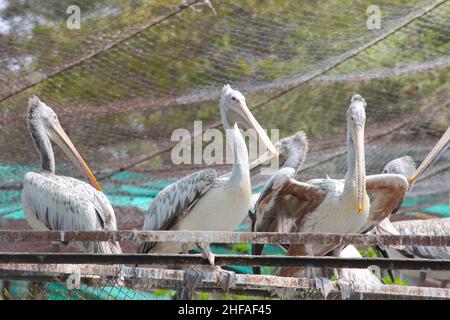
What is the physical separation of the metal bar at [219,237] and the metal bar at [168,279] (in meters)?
0.48

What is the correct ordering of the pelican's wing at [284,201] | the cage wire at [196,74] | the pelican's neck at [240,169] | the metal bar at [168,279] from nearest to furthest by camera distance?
the metal bar at [168,279] → the pelican's neck at [240,169] → the pelican's wing at [284,201] → the cage wire at [196,74]

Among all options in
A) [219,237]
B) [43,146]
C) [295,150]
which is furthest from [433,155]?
[219,237]

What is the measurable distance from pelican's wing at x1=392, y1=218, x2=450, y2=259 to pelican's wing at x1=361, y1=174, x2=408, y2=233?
51.0 inches

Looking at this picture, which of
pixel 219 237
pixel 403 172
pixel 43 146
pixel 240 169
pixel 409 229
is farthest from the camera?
pixel 409 229

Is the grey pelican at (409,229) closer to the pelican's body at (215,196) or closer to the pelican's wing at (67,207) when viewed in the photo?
the pelican's body at (215,196)

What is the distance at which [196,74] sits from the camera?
8.35m

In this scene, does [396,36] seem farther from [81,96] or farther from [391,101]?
[81,96]

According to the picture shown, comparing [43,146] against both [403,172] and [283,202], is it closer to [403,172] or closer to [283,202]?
[283,202]

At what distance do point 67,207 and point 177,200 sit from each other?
0.80 metres

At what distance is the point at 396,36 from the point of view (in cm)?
863

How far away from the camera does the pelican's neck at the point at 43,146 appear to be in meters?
7.55

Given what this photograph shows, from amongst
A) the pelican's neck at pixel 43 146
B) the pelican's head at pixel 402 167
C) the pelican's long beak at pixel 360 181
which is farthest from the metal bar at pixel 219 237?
the pelican's head at pixel 402 167

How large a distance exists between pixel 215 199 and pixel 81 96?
2.02 m

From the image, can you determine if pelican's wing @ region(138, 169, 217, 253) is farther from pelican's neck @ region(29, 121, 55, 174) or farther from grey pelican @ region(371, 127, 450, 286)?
grey pelican @ region(371, 127, 450, 286)
